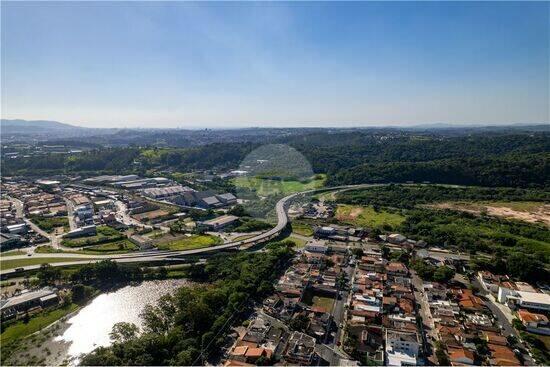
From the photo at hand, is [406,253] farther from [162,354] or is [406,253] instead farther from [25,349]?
[25,349]

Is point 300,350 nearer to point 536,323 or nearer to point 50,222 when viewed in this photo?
point 536,323

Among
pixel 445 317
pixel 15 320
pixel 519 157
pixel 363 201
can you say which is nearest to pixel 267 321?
pixel 445 317

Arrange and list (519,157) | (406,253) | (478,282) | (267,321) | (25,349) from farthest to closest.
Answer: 1. (519,157)
2. (406,253)
3. (478,282)
4. (267,321)
5. (25,349)

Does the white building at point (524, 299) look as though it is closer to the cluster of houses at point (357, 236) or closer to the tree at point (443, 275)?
the tree at point (443, 275)

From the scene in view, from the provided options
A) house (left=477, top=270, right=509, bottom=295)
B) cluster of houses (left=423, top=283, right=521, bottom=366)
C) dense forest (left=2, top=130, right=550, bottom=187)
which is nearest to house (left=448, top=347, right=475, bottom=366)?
cluster of houses (left=423, top=283, right=521, bottom=366)

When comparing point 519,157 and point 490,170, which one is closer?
point 490,170

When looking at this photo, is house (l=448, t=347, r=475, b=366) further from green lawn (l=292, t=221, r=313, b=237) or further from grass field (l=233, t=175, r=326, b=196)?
grass field (l=233, t=175, r=326, b=196)

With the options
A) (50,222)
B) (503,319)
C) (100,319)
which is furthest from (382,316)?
(50,222)
